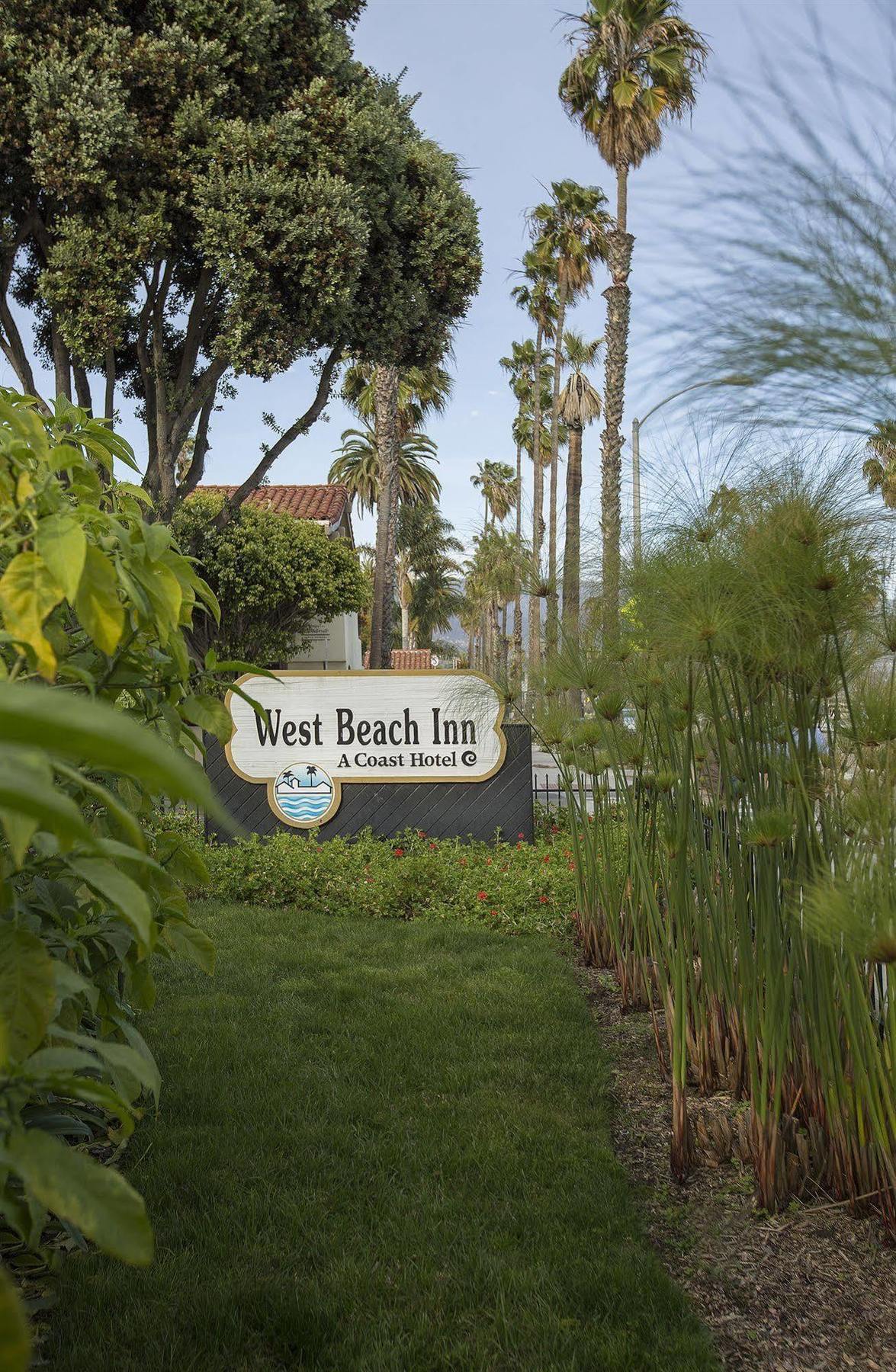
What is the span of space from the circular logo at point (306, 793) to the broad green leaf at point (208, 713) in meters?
7.00

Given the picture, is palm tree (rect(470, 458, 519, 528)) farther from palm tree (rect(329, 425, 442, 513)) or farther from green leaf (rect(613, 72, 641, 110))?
green leaf (rect(613, 72, 641, 110))

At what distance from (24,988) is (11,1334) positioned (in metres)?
0.60

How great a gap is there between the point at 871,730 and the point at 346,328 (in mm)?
11132

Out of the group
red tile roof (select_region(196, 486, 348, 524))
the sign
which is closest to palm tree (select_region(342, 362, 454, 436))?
red tile roof (select_region(196, 486, 348, 524))

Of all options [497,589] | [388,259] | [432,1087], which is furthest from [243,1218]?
[388,259]

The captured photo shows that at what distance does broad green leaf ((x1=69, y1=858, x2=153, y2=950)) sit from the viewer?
85 cm

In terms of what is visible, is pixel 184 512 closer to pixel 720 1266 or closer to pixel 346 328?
pixel 346 328

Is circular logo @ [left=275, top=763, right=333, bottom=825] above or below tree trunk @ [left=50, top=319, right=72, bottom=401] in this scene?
below

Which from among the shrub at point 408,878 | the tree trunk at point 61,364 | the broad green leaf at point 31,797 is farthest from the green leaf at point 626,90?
the broad green leaf at point 31,797

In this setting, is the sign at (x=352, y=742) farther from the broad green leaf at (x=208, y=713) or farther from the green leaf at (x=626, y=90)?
the green leaf at (x=626, y=90)

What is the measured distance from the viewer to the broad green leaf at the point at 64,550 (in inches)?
46.0

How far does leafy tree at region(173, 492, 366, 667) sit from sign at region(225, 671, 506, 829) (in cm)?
892

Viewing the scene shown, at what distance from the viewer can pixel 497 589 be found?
581cm

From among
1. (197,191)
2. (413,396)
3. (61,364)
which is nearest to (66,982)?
(197,191)
